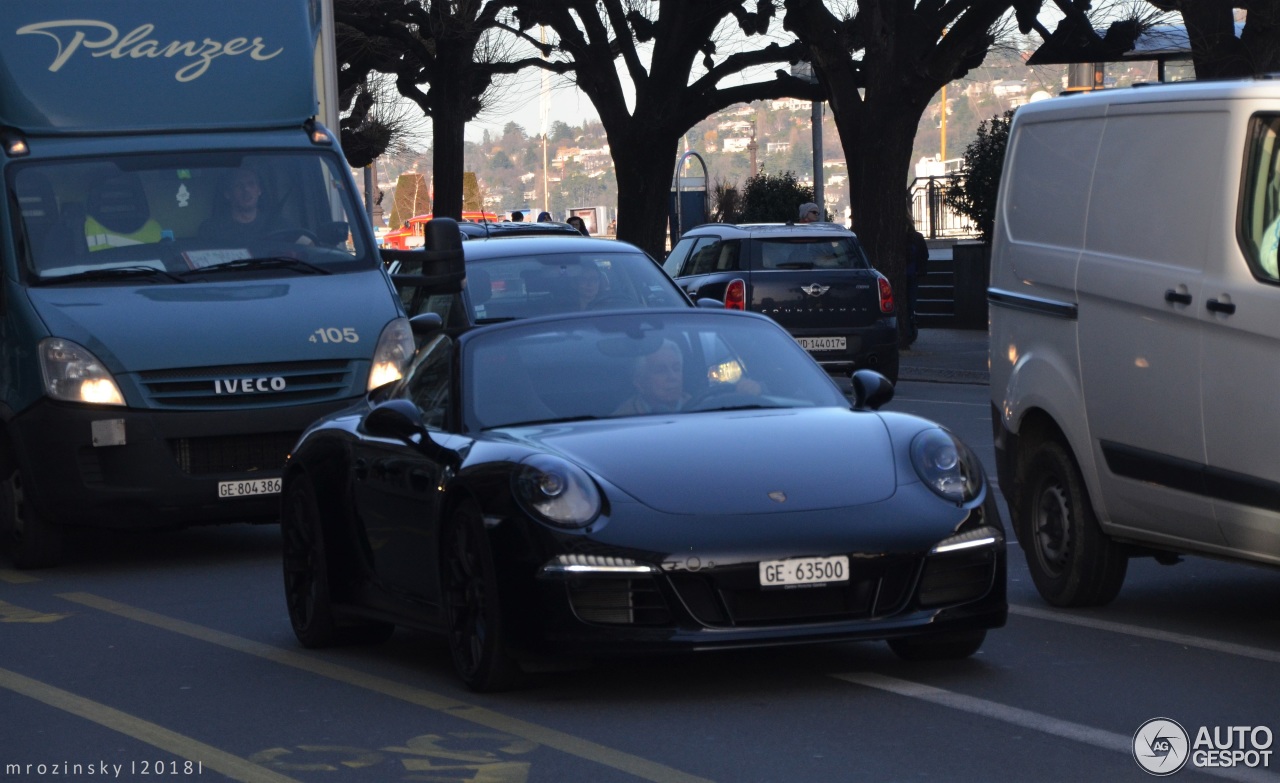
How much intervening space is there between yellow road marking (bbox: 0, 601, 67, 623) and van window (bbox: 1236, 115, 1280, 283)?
522 cm

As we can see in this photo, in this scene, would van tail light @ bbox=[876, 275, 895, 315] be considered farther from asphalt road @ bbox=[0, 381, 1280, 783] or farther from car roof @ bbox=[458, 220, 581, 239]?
asphalt road @ bbox=[0, 381, 1280, 783]

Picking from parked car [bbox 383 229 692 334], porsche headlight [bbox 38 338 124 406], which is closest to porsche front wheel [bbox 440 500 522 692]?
porsche headlight [bbox 38 338 124 406]

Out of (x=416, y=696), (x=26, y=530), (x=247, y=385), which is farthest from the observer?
(x=26, y=530)

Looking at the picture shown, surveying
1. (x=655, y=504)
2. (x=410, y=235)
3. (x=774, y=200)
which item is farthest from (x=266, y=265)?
(x=410, y=235)

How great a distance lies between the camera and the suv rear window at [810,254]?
74.6 feet

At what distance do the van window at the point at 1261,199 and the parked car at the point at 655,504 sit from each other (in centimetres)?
126

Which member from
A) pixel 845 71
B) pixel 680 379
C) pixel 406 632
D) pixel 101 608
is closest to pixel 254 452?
pixel 101 608

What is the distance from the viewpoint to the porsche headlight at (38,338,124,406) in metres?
11.4

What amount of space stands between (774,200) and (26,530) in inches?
1203

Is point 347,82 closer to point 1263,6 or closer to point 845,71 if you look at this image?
point 845,71

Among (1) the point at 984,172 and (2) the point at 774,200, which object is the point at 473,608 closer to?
(1) the point at 984,172

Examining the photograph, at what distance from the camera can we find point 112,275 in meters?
12.0

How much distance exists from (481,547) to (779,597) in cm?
A: 98

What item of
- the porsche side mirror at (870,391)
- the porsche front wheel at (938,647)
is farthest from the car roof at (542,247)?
the porsche front wheel at (938,647)
